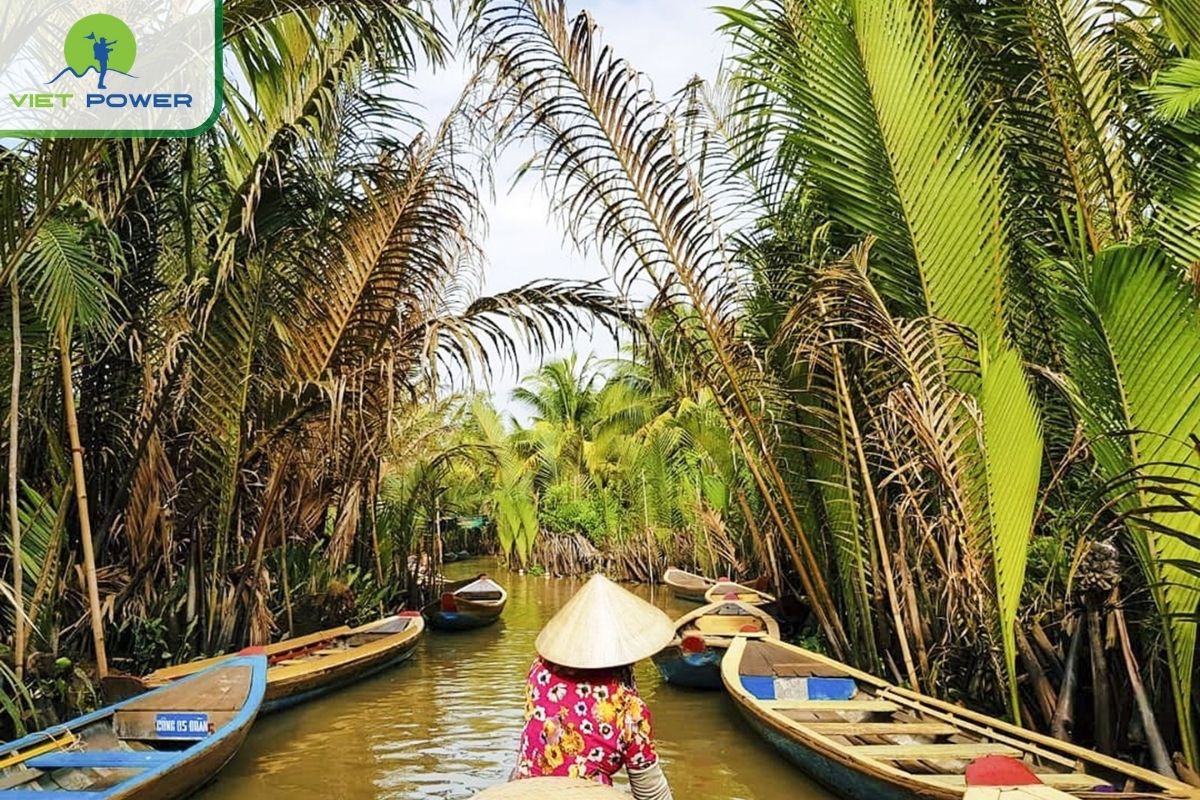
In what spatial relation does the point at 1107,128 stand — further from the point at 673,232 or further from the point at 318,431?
the point at 318,431

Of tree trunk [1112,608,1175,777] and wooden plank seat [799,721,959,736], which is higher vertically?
tree trunk [1112,608,1175,777]

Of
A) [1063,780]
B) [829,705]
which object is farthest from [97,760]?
[1063,780]

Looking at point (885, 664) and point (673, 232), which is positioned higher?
point (673, 232)

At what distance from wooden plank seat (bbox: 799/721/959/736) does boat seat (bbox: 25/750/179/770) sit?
3695mm

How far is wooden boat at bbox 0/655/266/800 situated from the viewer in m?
4.30

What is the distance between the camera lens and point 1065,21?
5.34 meters

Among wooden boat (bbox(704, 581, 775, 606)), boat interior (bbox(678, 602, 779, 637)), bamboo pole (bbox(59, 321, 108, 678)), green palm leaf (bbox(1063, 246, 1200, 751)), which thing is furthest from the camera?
wooden boat (bbox(704, 581, 775, 606))

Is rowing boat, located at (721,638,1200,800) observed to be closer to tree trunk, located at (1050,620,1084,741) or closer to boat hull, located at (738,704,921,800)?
boat hull, located at (738,704,921,800)

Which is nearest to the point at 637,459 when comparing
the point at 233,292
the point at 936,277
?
the point at 233,292

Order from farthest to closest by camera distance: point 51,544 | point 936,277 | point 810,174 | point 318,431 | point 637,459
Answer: point 637,459
point 318,431
point 810,174
point 51,544
point 936,277

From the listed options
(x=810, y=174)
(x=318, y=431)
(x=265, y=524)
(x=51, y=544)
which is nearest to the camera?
(x=51, y=544)

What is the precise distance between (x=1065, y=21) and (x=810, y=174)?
5.69 ft

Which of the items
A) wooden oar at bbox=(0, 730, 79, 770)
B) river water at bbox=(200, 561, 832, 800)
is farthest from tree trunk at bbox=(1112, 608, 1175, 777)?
wooden oar at bbox=(0, 730, 79, 770)

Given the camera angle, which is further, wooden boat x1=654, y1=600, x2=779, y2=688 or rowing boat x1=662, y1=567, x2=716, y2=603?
rowing boat x1=662, y1=567, x2=716, y2=603
